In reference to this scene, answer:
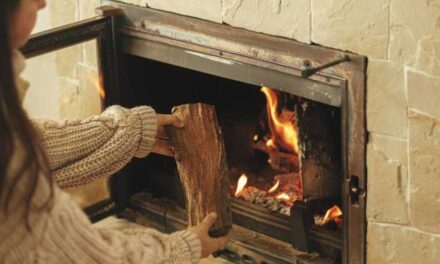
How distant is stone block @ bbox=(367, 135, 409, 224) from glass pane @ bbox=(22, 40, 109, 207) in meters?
1.02

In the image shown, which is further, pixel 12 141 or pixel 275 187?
pixel 275 187

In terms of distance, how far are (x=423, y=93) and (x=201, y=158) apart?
54 centimetres

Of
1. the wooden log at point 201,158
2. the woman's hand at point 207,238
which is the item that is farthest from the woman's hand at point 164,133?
the woman's hand at point 207,238

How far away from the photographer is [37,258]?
1495 mm

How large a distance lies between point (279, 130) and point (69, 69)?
76 cm

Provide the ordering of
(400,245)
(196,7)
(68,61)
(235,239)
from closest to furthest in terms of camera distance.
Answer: (400,245)
(196,7)
(235,239)
(68,61)

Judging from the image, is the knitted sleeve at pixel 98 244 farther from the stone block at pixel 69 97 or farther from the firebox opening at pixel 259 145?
the stone block at pixel 69 97

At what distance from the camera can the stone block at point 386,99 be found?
7.20 feet

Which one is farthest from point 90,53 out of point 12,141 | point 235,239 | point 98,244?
point 12,141

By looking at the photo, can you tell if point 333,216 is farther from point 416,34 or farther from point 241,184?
point 416,34

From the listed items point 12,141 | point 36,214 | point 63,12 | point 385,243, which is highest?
point 12,141

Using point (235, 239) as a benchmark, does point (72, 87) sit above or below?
above

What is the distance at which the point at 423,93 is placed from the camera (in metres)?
2.15

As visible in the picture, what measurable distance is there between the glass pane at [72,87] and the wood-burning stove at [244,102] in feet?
0.35
